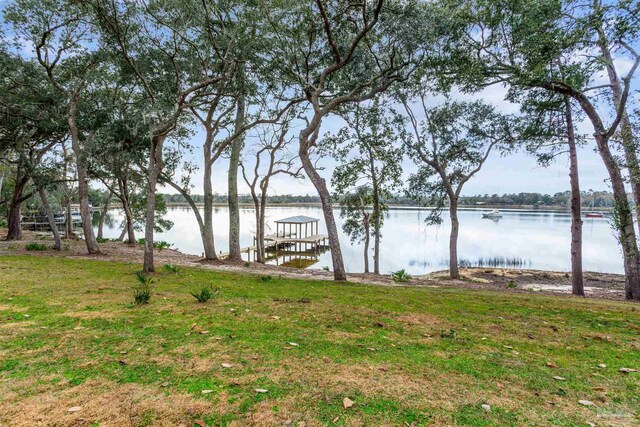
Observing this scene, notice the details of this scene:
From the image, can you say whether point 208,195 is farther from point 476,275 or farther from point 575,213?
point 476,275

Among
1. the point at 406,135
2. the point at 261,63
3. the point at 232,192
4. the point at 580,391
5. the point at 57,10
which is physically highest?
the point at 57,10

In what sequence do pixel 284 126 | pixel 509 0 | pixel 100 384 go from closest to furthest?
pixel 100 384 < pixel 509 0 < pixel 284 126

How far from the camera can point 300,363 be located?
115 inches

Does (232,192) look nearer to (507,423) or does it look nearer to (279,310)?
(279,310)

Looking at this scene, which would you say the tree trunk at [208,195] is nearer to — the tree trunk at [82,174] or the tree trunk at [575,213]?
the tree trunk at [82,174]

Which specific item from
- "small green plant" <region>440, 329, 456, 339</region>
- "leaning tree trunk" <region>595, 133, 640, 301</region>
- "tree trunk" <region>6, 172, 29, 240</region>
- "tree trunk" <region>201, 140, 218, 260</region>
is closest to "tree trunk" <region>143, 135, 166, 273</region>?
"tree trunk" <region>201, 140, 218, 260</region>

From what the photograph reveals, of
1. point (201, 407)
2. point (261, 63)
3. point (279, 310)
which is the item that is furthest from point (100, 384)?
point (261, 63)

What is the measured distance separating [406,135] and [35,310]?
45.4 ft

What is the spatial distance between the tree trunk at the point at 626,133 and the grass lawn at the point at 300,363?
492 centimetres

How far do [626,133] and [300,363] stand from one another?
32.6 feet

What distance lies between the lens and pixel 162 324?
381 centimetres

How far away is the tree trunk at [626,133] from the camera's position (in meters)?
7.98

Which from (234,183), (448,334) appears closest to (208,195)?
(234,183)

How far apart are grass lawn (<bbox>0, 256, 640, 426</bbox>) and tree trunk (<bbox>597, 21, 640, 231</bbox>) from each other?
492 centimetres
